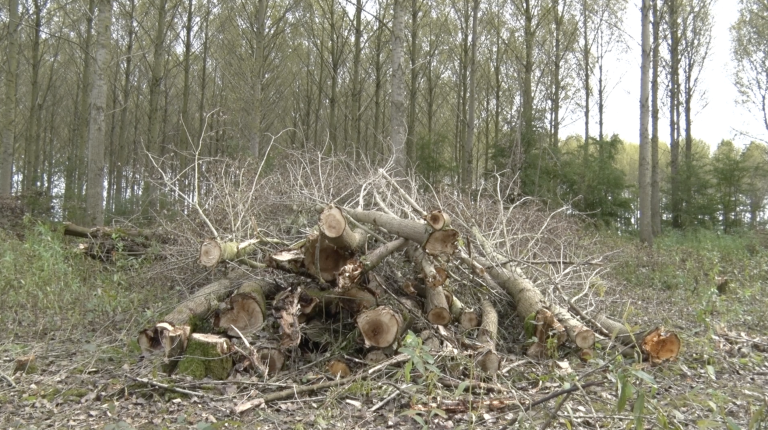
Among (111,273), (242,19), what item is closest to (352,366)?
(111,273)

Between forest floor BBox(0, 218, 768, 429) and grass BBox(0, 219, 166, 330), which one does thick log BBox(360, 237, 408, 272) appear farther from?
grass BBox(0, 219, 166, 330)

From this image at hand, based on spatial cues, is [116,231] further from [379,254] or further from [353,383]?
[353,383]

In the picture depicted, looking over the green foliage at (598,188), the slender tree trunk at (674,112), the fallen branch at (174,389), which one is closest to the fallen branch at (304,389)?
the fallen branch at (174,389)

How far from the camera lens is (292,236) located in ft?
18.9

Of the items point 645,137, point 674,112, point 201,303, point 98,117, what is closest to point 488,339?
point 201,303

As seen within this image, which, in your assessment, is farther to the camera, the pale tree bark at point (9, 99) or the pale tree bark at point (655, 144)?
the pale tree bark at point (655, 144)

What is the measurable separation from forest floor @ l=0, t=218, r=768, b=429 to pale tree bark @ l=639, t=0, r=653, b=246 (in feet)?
20.1

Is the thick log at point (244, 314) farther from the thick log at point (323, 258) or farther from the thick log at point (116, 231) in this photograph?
the thick log at point (116, 231)

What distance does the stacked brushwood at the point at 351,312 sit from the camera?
12.5 feet

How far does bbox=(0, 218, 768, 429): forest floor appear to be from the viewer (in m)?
3.07

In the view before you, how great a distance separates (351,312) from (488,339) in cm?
108

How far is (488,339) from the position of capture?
412 cm

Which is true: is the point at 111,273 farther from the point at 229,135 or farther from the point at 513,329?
the point at 229,135

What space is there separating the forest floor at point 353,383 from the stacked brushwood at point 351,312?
0.16 m
